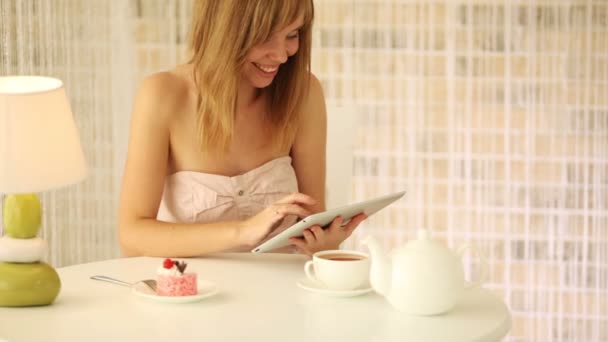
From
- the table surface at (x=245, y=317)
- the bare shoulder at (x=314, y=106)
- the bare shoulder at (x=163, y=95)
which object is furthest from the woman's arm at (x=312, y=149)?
the table surface at (x=245, y=317)

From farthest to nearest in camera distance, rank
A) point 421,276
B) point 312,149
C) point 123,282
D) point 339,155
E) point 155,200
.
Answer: point 339,155 < point 312,149 < point 155,200 < point 123,282 < point 421,276

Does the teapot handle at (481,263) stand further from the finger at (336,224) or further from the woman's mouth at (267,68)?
the woman's mouth at (267,68)

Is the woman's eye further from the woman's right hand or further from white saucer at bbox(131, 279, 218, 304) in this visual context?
white saucer at bbox(131, 279, 218, 304)

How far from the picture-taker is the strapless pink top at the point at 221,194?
83.1 inches

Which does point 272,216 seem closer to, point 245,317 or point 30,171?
point 245,317

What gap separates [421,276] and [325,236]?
419mm

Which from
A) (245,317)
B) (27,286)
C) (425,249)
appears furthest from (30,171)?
(425,249)

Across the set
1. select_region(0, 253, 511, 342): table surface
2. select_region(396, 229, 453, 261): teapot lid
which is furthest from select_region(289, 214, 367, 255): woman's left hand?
select_region(396, 229, 453, 261): teapot lid

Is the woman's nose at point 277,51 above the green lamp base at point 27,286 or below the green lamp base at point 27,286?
above

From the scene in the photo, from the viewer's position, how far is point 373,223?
11.6 ft

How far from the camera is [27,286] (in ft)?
4.85

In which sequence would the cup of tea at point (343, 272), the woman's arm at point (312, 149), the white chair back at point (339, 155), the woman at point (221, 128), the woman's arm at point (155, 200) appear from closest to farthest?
1. the cup of tea at point (343, 272)
2. the woman's arm at point (155, 200)
3. the woman at point (221, 128)
4. the woman's arm at point (312, 149)
5. the white chair back at point (339, 155)

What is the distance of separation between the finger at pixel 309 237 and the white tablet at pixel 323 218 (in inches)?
0.5

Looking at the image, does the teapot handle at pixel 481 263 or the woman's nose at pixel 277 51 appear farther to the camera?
the woman's nose at pixel 277 51
